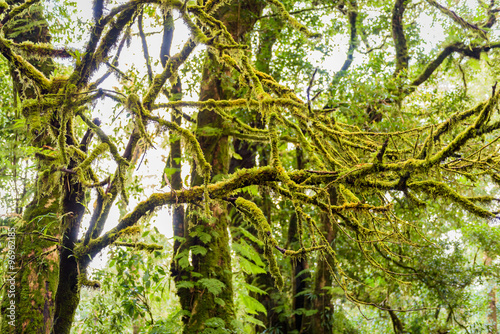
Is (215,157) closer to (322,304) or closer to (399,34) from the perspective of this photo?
(322,304)

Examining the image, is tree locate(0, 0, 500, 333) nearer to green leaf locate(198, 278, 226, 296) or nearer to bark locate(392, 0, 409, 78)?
green leaf locate(198, 278, 226, 296)

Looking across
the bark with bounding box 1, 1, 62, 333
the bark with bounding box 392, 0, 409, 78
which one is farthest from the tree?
the bark with bounding box 392, 0, 409, 78

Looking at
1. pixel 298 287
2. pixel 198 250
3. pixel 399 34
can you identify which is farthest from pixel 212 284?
pixel 399 34

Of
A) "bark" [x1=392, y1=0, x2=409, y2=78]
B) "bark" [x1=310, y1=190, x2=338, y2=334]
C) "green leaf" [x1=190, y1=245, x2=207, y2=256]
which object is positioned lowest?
"bark" [x1=310, y1=190, x2=338, y2=334]

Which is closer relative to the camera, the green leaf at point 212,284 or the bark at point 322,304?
the green leaf at point 212,284

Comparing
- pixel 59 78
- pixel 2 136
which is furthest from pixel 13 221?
pixel 59 78

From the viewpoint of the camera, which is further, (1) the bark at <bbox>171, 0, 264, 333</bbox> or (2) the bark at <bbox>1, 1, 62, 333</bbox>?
(1) the bark at <bbox>171, 0, 264, 333</bbox>

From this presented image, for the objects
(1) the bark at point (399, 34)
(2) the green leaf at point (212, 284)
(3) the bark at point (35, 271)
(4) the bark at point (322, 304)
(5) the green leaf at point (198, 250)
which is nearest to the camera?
(3) the bark at point (35, 271)

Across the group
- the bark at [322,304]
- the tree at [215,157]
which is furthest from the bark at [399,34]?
the bark at [322,304]

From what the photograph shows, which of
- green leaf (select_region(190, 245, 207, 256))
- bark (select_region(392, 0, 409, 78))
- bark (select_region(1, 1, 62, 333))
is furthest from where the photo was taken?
bark (select_region(392, 0, 409, 78))

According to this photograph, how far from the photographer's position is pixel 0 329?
3.29 metres

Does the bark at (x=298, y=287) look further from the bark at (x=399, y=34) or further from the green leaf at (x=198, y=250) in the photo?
the bark at (x=399, y=34)

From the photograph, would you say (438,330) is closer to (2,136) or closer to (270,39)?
(270,39)

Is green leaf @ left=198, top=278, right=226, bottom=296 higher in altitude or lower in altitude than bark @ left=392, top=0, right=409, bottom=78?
lower
